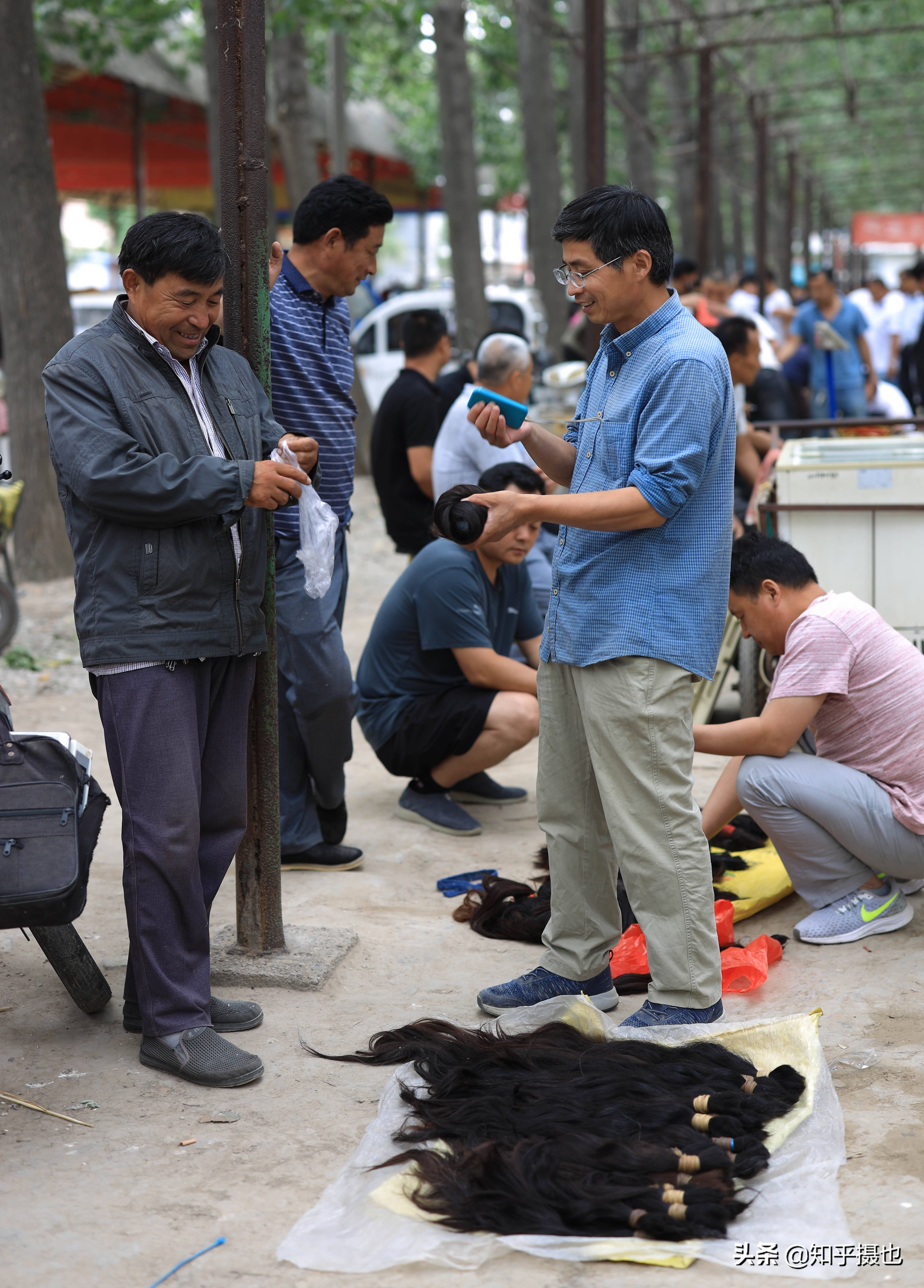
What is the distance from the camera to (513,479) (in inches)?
200

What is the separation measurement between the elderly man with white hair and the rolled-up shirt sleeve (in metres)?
2.67

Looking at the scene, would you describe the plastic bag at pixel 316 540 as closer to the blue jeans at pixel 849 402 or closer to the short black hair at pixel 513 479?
the short black hair at pixel 513 479

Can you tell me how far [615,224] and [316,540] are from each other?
1.14 m

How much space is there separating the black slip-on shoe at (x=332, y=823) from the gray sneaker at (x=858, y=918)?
1.66 meters

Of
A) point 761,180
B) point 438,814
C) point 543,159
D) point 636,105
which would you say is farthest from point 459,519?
point 761,180

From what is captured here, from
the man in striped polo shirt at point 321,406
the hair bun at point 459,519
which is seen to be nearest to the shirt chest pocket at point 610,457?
the hair bun at point 459,519

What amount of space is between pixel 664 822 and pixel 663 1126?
2.39 ft

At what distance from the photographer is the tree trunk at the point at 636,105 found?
2239cm

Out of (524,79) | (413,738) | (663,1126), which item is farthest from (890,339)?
(663,1126)

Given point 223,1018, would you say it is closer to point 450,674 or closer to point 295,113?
point 450,674

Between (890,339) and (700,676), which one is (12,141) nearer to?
(700,676)

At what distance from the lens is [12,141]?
362 inches

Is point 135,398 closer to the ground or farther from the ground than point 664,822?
farther from the ground

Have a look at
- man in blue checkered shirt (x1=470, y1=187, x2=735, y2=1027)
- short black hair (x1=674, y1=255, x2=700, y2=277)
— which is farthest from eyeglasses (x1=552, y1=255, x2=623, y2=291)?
short black hair (x1=674, y1=255, x2=700, y2=277)
